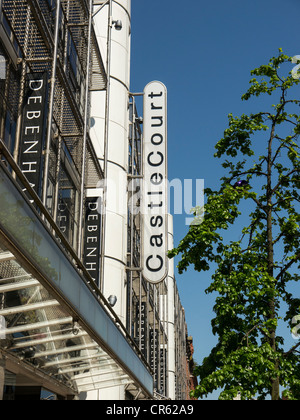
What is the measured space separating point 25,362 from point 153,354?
23986 mm

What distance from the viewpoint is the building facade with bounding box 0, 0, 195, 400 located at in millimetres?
9531

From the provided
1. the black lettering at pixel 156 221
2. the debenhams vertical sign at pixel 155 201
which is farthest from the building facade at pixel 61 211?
the black lettering at pixel 156 221

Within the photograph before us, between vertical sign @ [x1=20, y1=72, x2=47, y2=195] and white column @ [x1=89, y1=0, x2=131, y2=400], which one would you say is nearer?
Result: vertical sign @ [x1=20, y1=72, x2=47, y2=195]

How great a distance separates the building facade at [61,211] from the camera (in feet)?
31.3

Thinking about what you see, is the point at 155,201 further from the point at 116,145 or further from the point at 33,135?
the point at 33,135

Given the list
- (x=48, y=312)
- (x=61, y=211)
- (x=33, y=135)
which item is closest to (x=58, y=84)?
(x=61, y=211)

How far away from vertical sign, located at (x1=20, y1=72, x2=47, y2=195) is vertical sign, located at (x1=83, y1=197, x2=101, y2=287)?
847 cm

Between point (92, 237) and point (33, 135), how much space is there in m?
9.05

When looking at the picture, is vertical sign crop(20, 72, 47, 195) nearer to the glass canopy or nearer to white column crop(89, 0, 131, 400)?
the glass canopy

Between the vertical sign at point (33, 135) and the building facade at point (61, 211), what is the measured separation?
0.08 ft

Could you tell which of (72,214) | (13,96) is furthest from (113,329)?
(72,214)

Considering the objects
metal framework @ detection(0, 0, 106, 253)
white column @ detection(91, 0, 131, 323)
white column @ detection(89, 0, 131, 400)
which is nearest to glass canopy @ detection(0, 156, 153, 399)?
metal framework @ detection(0, 0, 106, 253)

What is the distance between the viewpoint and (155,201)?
25312 mm

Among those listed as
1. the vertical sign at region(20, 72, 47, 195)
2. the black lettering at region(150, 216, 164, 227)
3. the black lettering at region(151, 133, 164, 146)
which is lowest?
the vertical sign at region(20, 72, 47, 195)
